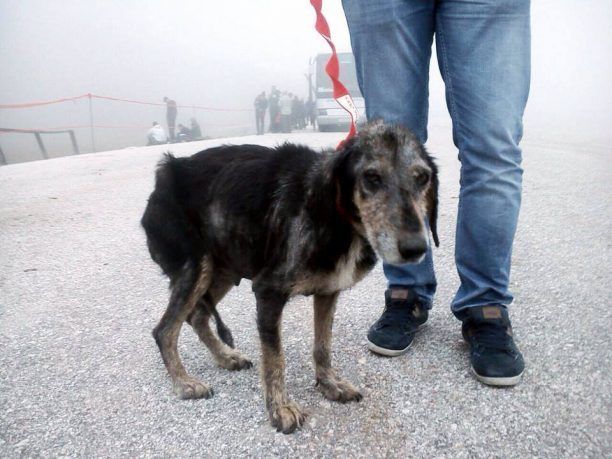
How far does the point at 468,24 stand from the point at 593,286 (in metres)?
2.05

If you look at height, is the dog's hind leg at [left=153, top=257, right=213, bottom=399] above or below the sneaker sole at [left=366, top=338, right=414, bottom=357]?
above

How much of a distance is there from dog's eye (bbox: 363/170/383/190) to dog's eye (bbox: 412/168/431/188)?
0.15 metres

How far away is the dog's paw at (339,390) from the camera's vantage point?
7.07 ft

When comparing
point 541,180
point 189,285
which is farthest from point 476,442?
point 541,180

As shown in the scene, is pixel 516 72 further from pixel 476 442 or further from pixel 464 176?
pixel 476 442

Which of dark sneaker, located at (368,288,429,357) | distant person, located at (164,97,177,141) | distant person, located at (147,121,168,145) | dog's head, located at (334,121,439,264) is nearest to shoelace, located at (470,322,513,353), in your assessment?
dark sneaker, located at (368,288,429,357)

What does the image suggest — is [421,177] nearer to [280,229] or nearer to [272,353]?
[280,229]

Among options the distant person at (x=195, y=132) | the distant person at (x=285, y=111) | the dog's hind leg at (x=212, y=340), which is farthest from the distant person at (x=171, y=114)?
the dog's hind leg at (x=212, y=340)

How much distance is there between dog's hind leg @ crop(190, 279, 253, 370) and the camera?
2.49m

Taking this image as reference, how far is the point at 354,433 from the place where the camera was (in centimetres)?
192

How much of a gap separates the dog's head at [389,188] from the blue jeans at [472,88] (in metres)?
0.38

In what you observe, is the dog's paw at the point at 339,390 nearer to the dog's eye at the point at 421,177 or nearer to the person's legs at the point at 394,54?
the person's legs at the point at 394,54

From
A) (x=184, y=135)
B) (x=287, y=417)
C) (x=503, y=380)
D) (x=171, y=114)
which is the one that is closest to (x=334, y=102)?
(x=184, y=135)

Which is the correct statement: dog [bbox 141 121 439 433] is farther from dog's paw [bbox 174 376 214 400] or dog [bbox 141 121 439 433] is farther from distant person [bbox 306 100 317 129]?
distant person [bbox 306 100 317 129]
